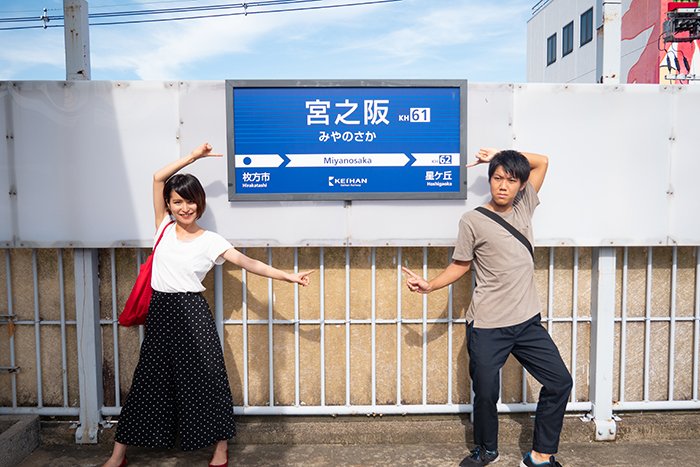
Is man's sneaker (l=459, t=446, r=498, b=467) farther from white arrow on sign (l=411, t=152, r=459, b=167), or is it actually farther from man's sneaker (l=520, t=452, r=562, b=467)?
white arrow on sign (l=411, t=152, r=459, b=167)

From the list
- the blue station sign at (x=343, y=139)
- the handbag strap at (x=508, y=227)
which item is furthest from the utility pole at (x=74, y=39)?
the handbag strap at (x=508, y=227)

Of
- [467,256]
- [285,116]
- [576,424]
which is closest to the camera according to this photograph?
[467,256]

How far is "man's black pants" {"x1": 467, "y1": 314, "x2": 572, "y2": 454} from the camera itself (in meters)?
3.13

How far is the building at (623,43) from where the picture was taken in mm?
19156

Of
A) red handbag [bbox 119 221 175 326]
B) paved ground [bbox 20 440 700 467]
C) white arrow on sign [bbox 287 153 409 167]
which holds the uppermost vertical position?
white arrow on sign [bbox 287 153 409 167]

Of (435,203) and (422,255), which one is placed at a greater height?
(435,203)

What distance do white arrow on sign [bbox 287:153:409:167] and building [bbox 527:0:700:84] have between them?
10.1m

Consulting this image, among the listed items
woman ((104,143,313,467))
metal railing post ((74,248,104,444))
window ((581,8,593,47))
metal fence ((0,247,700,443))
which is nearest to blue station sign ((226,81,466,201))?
woman ((104,143,313,467))

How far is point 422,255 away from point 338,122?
110 cm

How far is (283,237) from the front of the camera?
143 inches

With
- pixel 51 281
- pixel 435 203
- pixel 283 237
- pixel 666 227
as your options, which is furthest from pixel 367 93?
pixel 51 281

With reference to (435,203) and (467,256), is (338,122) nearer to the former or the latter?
(435,203)

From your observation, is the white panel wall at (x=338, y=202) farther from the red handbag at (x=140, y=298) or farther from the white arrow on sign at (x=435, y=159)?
the red handbag at (x=140, y=298)

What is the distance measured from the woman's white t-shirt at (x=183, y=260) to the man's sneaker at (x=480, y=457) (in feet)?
6.44
